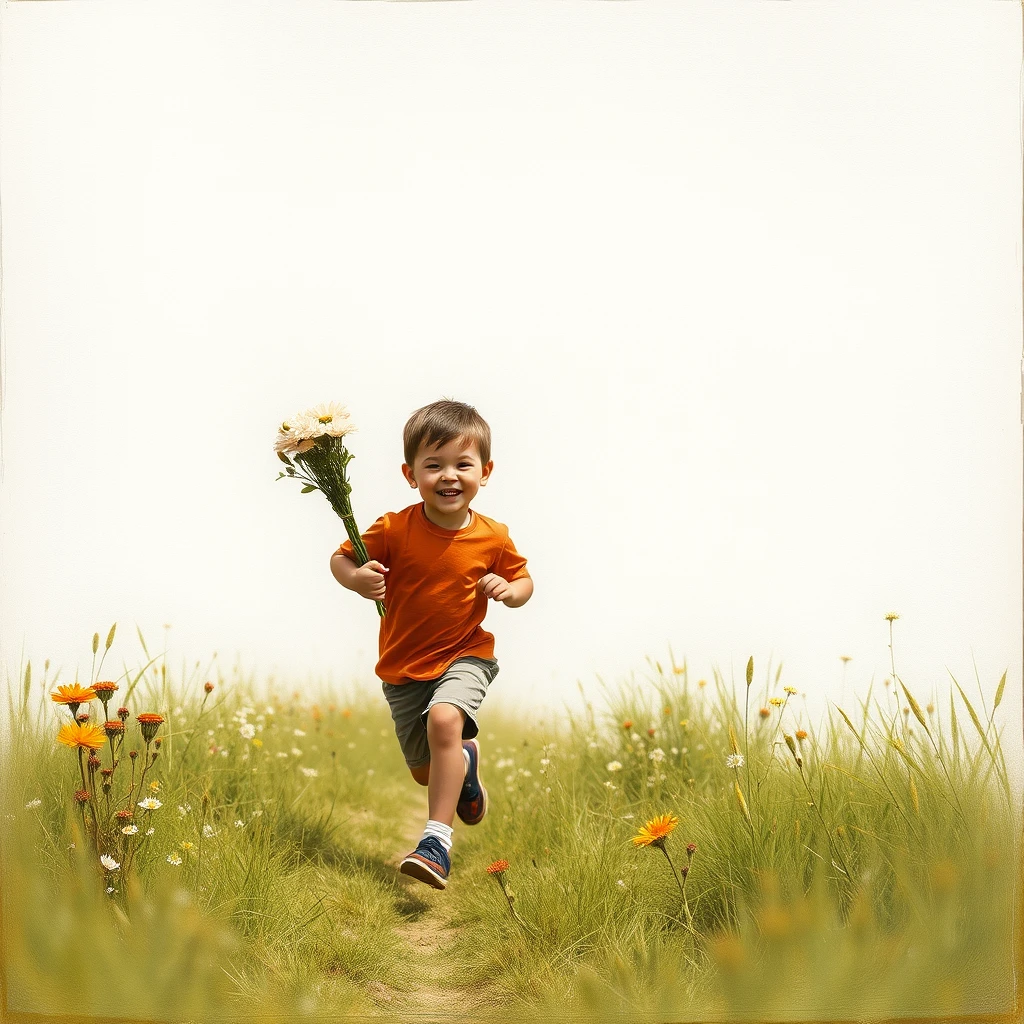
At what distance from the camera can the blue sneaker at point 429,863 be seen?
123 inches

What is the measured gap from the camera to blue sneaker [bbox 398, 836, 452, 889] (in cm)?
312

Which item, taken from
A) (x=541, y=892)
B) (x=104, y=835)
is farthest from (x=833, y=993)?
(x=104, y=835)

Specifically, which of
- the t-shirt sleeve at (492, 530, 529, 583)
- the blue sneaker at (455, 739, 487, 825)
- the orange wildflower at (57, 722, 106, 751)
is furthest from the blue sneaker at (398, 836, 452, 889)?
the orange wildflower at (57, 722, 106, 751)

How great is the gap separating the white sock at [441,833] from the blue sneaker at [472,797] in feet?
1.62

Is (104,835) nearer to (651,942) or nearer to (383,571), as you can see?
(383,571)

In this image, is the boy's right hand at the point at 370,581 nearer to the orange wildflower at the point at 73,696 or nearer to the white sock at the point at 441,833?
the white sock at the point at 441,833

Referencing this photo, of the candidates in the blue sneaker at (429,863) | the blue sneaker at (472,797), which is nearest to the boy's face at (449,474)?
the blue sneaker at (472,797)

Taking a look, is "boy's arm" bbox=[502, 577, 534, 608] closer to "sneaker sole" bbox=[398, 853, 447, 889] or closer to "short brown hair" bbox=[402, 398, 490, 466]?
"short brown hair" bbox=[402, 398, 490, 466]

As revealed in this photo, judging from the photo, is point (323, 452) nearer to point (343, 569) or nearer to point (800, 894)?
point (343, 569)

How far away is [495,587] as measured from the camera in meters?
3.31

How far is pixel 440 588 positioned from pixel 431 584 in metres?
0.03

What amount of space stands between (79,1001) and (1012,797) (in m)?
2.54

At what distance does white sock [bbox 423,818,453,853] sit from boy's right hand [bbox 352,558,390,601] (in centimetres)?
77

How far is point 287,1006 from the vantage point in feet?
7.96
